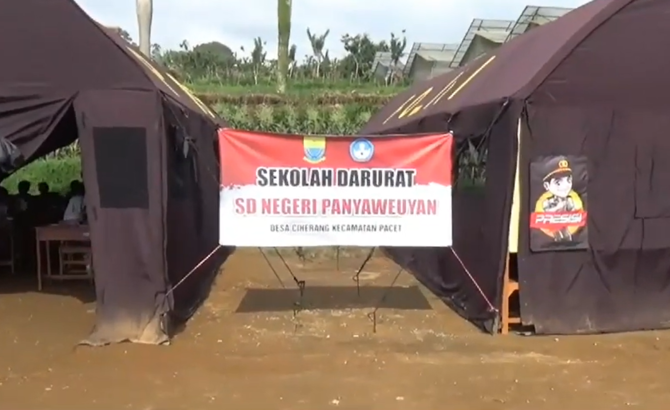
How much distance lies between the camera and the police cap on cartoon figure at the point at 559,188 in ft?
26.4

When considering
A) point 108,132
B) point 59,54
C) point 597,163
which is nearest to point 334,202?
point 108,132

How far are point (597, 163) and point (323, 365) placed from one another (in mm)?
3395

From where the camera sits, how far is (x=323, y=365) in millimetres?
7199

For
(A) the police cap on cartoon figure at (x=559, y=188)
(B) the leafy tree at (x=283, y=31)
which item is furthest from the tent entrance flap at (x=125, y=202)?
(B) the leafy tree at (x=283, y=31)

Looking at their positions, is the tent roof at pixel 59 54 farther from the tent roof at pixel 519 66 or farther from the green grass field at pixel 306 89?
the green grass field at pixel 306 89

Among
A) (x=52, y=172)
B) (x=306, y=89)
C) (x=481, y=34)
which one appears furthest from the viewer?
(x=481, y=34)

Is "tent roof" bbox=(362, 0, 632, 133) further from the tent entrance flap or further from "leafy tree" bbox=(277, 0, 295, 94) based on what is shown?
"leafy tree" bbox=(277, 0, 295, 94)

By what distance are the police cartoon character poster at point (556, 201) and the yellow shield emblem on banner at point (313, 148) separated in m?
2.06

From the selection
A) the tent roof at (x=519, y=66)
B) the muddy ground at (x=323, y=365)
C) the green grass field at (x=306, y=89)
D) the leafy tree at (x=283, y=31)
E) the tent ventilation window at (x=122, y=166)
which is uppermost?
the leafy tree at (x=283, y=31)

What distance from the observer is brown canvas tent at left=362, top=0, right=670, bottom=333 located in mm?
8086

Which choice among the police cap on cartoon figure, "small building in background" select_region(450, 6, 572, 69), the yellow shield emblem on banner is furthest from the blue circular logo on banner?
"small building in background" select_region(450, 6, 572, 69)

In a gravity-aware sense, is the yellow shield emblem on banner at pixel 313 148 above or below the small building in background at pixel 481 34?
below

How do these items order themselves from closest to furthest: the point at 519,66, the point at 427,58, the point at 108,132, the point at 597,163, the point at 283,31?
the point at 108,132, the point at 597,163, the point at 519,66, the point at 283,31, the point at 427,58

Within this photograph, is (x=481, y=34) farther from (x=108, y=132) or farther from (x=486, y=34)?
(x=108, y=132)
